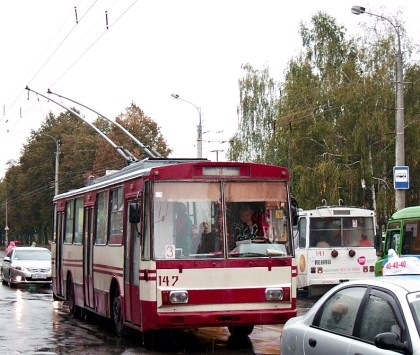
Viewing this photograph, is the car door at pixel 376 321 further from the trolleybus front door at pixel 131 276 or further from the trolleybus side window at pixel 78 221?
the trolleybus side window at pixel 78 221

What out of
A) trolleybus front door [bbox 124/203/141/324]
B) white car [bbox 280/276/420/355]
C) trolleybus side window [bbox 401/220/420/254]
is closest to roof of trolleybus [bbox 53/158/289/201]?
trolleybus front door [bbox 124/203/141/324]

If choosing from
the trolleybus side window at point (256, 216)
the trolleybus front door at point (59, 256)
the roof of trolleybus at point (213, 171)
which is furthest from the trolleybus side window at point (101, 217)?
the trolleybus front door at point (59, 256)

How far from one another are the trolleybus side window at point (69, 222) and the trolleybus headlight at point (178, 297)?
22.3 feet

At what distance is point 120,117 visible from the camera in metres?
71.9

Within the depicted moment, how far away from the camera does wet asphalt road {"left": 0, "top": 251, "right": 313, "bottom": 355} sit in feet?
39.0

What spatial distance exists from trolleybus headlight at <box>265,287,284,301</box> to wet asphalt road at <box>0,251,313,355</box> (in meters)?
0.72

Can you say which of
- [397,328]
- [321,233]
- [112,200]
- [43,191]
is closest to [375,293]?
[397,328]

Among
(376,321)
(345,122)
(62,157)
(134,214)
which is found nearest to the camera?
(376,321)

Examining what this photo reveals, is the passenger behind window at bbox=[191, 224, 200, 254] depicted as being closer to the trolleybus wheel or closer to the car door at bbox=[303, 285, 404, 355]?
the trolleybus wheel

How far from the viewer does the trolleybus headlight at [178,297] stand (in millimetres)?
11320

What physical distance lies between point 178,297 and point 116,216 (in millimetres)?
2776

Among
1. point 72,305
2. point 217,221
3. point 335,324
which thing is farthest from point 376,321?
point 72,305

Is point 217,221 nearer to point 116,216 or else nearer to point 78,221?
point 116,216

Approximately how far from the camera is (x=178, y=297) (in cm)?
1135
